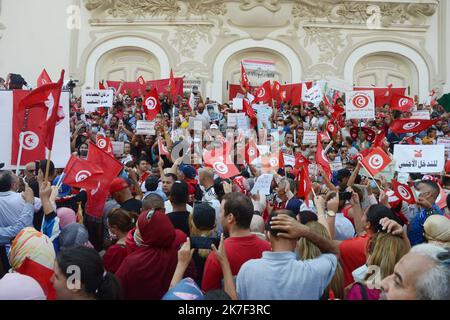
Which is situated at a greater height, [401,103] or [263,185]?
[401,103]

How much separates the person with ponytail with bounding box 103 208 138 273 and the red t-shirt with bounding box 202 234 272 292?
2.63 feet

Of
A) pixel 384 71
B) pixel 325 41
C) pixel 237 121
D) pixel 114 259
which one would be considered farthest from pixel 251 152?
pixel 384 71

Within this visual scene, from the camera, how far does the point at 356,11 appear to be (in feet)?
62.0

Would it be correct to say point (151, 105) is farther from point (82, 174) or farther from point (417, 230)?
point (417, 230)

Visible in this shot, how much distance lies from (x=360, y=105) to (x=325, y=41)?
702cm

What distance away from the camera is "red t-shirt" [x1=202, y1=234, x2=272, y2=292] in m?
3.50

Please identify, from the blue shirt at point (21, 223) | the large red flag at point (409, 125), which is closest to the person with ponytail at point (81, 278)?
the blue shirt at point (21, 223)

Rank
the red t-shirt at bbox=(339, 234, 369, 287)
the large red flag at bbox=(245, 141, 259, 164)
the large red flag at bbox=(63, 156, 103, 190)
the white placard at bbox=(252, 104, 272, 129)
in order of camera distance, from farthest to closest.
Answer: the white placard at bbox=(252, 104, 272, 129), the large red flag at bbox=(245, 141, 259, 164), the large red flag at bbox=(63, 156, 103, 190), the red t-shirt at bbox=(339, 234, 369, 287)

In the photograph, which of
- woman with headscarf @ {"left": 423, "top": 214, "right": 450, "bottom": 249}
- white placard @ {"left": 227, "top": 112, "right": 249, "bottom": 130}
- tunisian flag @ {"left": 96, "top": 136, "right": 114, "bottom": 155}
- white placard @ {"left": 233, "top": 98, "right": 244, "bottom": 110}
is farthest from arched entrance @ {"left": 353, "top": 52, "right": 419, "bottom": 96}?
woman with headscarf @ {"left": 423, "top": 214, "right": 450, "bottom": 249}

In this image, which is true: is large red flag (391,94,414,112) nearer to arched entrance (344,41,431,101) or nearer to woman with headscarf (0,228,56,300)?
arched entrance (344,41,431,101)

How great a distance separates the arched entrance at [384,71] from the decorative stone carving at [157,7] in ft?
16.9

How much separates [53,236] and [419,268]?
285 centimetres

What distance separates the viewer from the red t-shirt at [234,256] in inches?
138

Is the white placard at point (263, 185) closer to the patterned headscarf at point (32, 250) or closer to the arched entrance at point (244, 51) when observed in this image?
the patterned headscarf at point (32, 250)
